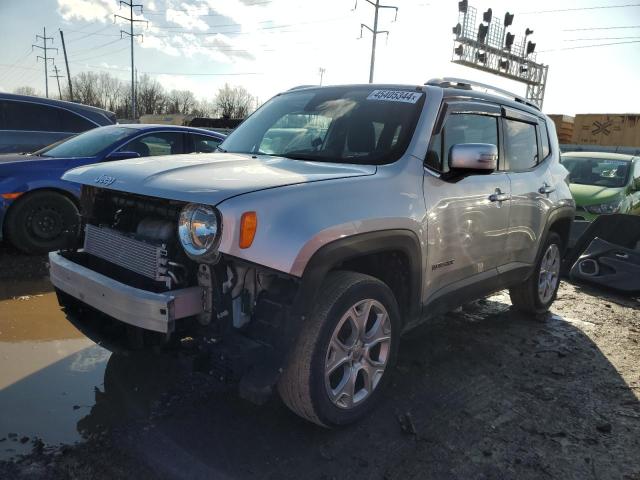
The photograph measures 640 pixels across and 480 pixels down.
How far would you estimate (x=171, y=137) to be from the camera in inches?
265

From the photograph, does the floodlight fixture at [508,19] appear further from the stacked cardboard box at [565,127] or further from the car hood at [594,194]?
the car hood at [594,194]

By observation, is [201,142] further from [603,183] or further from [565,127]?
[565,127]

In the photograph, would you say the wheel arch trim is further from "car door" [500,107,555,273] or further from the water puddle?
the water puddle

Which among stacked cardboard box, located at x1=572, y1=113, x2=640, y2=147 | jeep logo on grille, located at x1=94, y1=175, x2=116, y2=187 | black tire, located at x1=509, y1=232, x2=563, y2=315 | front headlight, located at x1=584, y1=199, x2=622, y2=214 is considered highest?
stacked cardboard box, located at x1=572, y1=113, x2=640, y2=147

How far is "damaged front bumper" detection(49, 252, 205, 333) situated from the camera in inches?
89.6

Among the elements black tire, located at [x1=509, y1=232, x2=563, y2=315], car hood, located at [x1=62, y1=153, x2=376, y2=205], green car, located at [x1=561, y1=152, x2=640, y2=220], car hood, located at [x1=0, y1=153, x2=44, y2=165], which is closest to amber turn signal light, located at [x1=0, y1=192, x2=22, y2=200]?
car hood, located at [x1=0, y1=153, x2=44, y2=165]

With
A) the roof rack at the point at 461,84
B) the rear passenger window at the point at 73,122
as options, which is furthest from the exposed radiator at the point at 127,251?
the rear passenger window at the point at 73,122

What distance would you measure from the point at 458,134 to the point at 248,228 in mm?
1937

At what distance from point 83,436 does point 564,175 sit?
4678 mm

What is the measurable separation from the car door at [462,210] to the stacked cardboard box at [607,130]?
27.9m

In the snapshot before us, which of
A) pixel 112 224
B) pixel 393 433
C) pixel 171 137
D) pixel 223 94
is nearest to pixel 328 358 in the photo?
pixel 393 433

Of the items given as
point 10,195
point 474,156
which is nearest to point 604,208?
point 474,156

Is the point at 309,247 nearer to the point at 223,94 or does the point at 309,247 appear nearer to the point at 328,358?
the point at 328,358

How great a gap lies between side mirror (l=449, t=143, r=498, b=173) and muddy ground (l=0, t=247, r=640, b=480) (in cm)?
149
